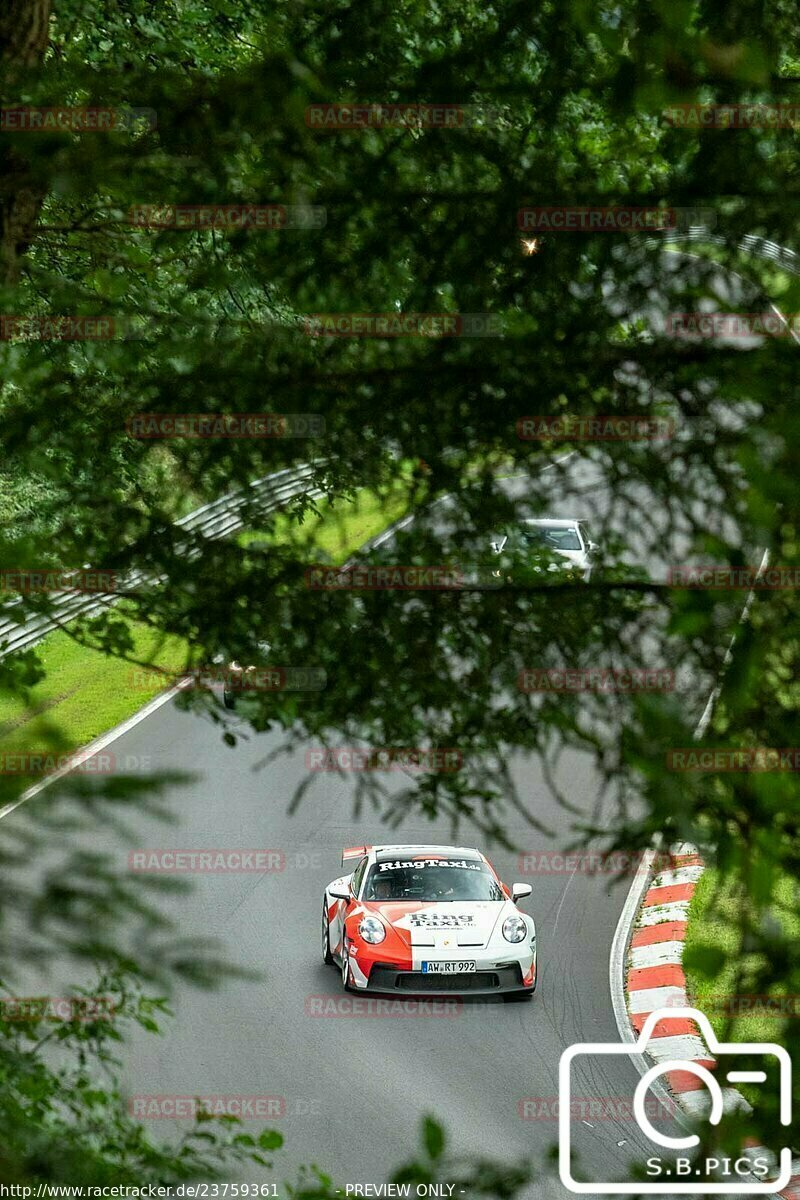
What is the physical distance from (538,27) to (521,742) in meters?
2.14

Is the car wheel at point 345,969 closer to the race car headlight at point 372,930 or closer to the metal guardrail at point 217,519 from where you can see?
the race car headlight at point 372,930

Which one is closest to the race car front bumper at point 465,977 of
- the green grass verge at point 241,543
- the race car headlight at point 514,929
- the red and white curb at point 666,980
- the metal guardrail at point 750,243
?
the race car headlight at point 514,929

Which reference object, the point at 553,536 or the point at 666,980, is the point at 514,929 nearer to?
the point at 666,980

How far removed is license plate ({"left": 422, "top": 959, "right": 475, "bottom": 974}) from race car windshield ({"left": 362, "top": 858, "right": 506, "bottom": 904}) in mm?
558

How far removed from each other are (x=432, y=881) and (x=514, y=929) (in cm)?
101

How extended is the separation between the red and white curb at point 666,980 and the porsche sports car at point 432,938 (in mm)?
1013

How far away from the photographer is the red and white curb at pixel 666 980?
1011cm

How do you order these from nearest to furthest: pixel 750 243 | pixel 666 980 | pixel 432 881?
pixel 750 243, pixel 666 980, pixel 432 881

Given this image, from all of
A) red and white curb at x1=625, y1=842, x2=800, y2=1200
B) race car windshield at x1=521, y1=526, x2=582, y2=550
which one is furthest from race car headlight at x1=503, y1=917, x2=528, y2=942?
race car windshield at x1=521, y1=526, x2=582, y2=550

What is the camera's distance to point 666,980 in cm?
1146

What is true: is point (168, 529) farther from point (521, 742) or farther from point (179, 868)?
point (179, 868)

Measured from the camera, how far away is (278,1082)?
32.4 ft

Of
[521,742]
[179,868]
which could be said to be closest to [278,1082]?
[179,868]

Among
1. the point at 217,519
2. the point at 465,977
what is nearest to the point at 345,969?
the point at 465,977
